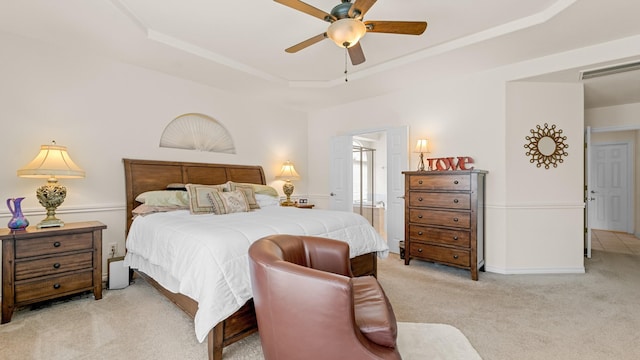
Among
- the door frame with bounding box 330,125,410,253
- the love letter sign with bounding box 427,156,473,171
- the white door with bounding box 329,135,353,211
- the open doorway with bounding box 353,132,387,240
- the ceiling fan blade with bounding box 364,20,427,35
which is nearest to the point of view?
the ceiling fan blade with bounding box 364,20,427,35

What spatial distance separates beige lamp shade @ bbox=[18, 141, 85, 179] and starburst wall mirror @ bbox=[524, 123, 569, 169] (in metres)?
5.10

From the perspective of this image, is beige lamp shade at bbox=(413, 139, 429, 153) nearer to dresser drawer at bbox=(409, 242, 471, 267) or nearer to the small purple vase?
dresser drawer at bbox=(409, 242, 471, 267)

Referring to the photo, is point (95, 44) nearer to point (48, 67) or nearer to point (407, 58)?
point (48, 67)

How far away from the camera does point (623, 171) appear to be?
6.01 m

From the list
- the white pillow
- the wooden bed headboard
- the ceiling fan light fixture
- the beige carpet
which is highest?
the ceiling fan light fixture

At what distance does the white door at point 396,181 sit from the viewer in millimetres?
4488

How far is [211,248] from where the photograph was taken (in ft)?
6.11

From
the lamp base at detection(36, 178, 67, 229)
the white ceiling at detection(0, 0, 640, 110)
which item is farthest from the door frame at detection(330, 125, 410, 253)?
the lamp base at detection(36, 178, 67, 229)

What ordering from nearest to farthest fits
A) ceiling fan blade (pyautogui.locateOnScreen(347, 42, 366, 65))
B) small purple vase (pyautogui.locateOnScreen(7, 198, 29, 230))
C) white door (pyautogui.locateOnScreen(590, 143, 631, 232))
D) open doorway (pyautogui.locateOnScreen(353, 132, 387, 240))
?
1. small purple vase (pyautogui.locateOnScreen(7, 198, 29, 230))
2. ceiling fan blade (pyautogui.locateOnScreen(347, 42, 366, 65))
3. white door (pyautogui.locateOnScreen(590, 143, 631, 232))
4. open doorway (pyautogui.locateOnScreen(353, 132, 387, 240))

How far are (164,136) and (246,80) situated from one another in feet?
4.44

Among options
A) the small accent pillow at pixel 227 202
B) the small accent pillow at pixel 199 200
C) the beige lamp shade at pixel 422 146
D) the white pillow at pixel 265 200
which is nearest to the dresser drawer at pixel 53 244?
the small accent pillow at pixel 199 200

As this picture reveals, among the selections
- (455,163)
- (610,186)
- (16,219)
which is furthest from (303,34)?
(610,186)

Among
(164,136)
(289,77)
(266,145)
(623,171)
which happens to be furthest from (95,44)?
(623,171)

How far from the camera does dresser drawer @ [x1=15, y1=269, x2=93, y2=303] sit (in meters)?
2.41
